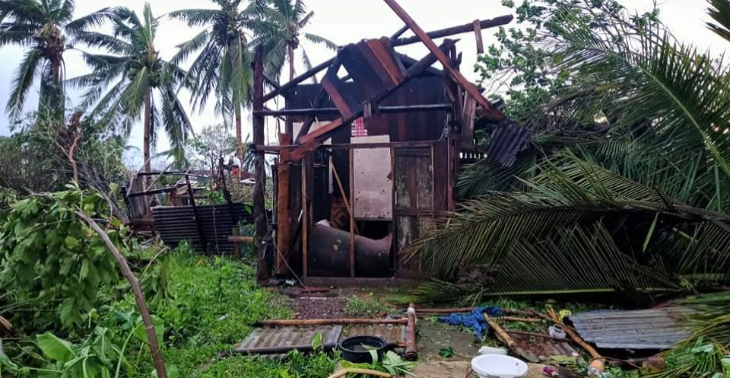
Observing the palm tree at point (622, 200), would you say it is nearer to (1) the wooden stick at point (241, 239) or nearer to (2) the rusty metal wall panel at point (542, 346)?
(2) the rusty metal wall panel at point (542, 346)

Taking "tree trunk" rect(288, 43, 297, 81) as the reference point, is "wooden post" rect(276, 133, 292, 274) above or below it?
below

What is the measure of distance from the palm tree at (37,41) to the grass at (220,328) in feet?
51.7

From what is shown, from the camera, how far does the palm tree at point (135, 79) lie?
1825cm

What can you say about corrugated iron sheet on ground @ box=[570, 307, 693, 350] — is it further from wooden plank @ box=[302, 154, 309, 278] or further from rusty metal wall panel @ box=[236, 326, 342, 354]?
wooden plank @ box=[302, 154, 309, 278]

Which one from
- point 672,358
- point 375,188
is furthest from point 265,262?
point 672,358

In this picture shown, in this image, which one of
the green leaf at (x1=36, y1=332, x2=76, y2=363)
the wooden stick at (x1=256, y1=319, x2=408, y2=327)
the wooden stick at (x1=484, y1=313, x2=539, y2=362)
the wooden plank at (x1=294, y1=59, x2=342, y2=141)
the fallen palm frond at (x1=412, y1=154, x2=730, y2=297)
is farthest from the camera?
the wooden plank at (x1=294, y1=59, x2=342, y2=141)

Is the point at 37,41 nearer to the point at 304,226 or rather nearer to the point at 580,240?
the point at 304,226

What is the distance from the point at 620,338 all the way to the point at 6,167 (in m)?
13.1

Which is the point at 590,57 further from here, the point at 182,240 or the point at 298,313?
the point at 182,240

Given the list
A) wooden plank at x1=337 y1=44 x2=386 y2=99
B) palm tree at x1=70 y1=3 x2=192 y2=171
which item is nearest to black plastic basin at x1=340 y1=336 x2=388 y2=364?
wooden plank at x1=337 y1=44 x2=386 y2=99

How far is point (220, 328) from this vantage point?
13.8 feet

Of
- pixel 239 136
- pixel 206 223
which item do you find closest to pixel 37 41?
pixel 239 136

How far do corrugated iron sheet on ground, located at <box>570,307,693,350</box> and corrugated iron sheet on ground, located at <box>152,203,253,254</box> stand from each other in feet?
20.0

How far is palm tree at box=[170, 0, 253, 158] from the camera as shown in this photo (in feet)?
57.4
